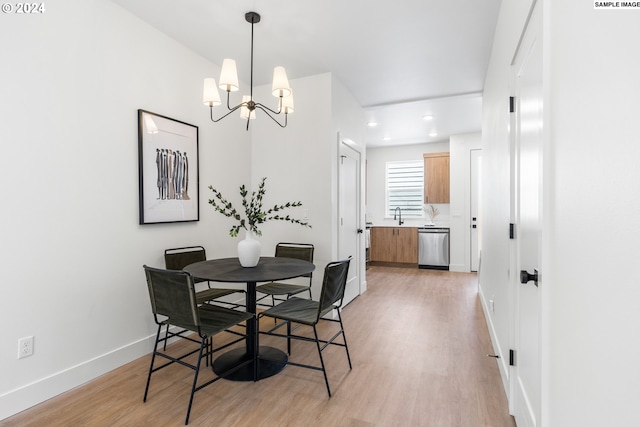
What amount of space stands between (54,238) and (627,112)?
2.83 m

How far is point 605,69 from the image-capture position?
0.75 metres

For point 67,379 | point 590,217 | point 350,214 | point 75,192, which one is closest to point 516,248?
point 590,217

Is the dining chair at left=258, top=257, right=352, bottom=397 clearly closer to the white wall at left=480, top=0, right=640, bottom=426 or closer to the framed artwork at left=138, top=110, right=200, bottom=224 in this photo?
the white wall at left=480, top=0, right=640, bottom=426

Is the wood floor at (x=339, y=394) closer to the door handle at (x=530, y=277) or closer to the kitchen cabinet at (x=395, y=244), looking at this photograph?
the door handle at (x=530, y=277)

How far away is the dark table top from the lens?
2203 millimetres

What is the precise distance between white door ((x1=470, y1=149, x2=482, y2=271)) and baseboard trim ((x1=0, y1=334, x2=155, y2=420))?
5908 mm

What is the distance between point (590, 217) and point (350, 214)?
3.58 m

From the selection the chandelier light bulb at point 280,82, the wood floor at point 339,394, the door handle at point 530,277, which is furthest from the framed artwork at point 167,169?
the door handle at point 530,277

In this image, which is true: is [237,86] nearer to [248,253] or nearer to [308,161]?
[248,253]

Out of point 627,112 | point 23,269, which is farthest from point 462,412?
point 23,269

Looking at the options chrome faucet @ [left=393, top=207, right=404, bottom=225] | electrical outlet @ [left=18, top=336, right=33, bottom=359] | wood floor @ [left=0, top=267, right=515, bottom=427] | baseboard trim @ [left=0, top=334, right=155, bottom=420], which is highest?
chrome faucet @ [left=393, top=207, right=404, bottom=225]

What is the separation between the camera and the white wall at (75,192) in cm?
197

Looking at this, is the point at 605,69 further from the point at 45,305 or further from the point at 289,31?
the point at 45,305

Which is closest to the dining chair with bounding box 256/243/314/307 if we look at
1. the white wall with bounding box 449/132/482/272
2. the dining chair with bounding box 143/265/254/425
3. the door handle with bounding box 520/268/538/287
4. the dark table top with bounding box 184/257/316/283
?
the dark table top with bounding box 184/257/316/283
